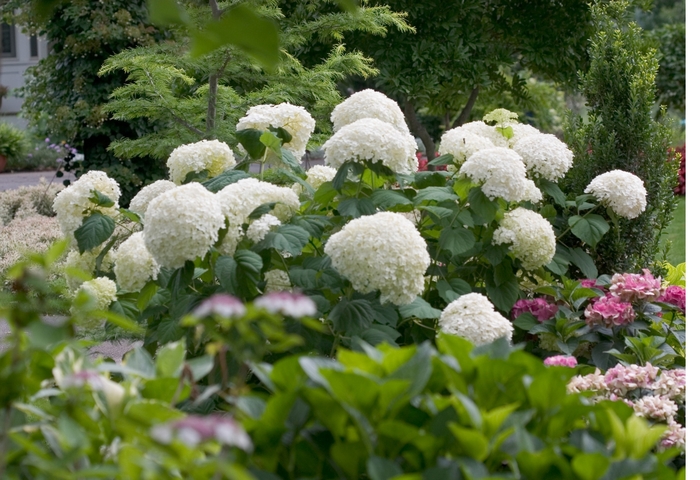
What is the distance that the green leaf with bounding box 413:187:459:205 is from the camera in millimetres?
2518

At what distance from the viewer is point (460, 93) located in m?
8.20

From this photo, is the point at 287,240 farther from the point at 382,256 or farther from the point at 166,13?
the point at 166,13

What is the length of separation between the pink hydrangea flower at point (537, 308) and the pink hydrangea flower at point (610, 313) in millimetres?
133

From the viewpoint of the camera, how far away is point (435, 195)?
2527 millimetres

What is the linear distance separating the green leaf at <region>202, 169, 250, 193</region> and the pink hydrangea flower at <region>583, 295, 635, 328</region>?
1267 mm

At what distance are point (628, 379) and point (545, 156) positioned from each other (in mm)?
1020

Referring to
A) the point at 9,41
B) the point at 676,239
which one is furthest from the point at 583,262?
the point at 9,41

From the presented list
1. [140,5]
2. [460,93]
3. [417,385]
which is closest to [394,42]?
[460,93]

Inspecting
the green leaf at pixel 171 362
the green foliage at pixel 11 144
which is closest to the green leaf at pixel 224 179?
the green leaf at pixel 171 362

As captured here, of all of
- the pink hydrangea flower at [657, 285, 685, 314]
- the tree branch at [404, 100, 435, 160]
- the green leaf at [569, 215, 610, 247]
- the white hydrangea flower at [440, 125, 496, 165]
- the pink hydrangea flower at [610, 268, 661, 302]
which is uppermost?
the white hydrangea flower at [440, 125, 496, 165]

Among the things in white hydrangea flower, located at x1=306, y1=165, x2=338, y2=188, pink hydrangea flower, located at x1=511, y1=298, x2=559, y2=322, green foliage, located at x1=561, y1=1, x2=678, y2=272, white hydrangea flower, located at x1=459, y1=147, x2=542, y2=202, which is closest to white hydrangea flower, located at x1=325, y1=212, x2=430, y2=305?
white hydrangea flower, located at x1=459, y1=147, x2=542, y2=202

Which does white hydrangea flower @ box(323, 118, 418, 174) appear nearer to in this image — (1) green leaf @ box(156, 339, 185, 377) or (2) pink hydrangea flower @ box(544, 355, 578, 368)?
(2) pink hydrangea flower @ box(544, 355, 578, 368)

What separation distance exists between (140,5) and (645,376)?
6.55 m

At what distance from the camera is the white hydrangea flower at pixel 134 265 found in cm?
243
